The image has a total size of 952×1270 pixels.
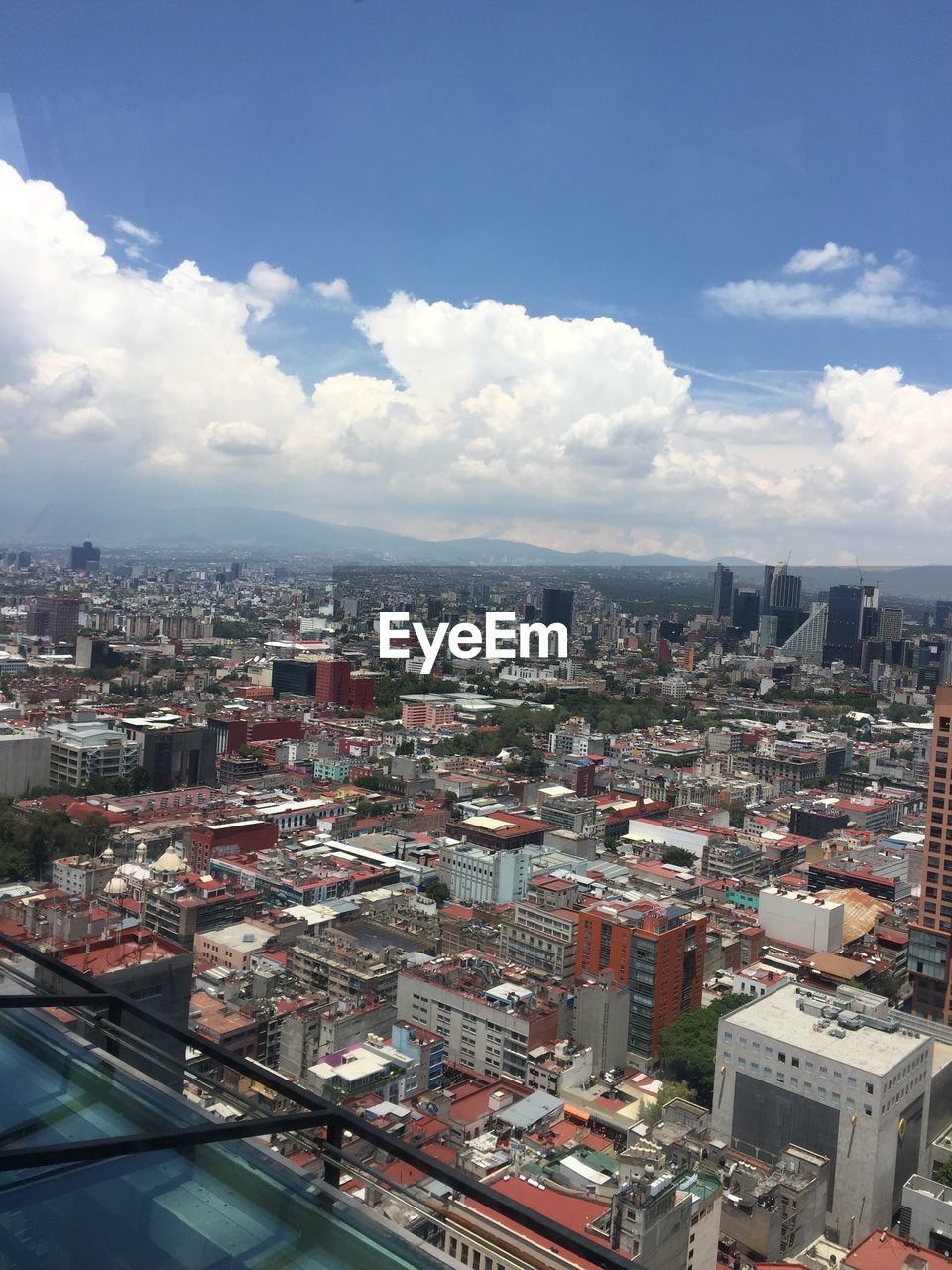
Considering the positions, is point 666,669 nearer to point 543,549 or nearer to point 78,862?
point 543,549

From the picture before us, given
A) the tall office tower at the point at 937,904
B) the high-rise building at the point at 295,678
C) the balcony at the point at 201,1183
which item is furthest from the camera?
the high-rise building at the point at 295,678

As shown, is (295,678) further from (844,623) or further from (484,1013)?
(844,623)

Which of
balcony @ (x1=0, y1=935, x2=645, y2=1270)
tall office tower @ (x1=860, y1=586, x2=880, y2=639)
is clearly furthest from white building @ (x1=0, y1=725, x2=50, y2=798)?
tall office tower @ (x1=860, y1=586, x2=880, y2=639)

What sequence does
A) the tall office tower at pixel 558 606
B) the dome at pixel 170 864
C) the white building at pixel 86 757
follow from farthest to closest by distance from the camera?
the tall office tower at pixel 558 606 < the white building at pixel 86 757 < the dome at pixel 170 864

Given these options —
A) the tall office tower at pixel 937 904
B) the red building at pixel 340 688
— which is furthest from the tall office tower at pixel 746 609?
the tall office tower at pixel 937 904

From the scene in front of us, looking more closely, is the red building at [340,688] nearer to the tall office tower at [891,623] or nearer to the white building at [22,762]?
the white building at [22,762]

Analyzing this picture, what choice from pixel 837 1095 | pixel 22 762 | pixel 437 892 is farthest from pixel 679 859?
pixel 22 762
